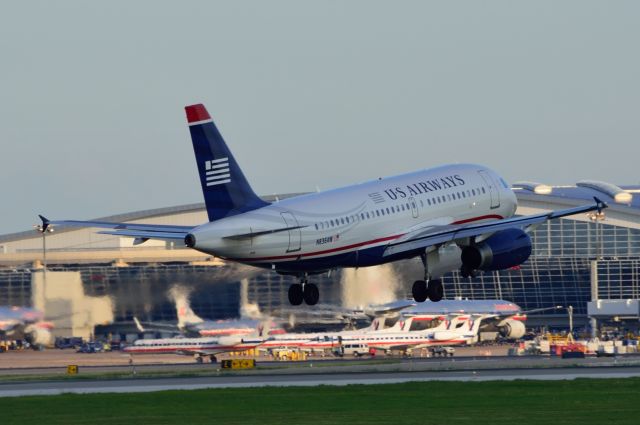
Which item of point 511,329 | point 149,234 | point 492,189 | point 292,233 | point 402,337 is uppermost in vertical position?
point 492,189

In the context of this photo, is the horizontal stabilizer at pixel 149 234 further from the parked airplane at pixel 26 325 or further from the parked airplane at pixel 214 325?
the parked airplane at pixel 26 325

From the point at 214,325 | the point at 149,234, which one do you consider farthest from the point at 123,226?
the point at 214,325

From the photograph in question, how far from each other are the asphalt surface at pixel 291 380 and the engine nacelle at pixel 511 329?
51.8 metres

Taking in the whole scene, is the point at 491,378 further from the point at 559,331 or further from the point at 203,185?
the point at 559,331

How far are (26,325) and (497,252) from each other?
4699 cm

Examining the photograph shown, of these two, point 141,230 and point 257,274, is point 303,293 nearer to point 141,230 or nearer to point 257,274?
point 141,230

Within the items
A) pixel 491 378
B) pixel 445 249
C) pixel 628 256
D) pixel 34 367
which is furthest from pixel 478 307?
pixel 445 249

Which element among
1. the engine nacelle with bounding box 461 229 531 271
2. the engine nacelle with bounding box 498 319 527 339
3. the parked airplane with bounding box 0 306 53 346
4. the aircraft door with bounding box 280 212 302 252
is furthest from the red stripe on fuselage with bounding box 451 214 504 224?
the engine nacelle with bounding box 498 319 527 339

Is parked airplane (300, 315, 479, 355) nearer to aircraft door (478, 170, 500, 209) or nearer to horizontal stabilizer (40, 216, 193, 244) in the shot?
aircraft door (478, 170, 500, 209)

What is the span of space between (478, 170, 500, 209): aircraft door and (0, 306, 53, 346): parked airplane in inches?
1631

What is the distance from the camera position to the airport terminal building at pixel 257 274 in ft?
319

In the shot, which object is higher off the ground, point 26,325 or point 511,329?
point 26,325

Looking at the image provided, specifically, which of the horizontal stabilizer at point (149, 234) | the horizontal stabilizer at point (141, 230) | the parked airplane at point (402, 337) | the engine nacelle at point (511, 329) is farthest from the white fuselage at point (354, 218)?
the engine nacelle at point (511, 329)

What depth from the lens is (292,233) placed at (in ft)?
197
